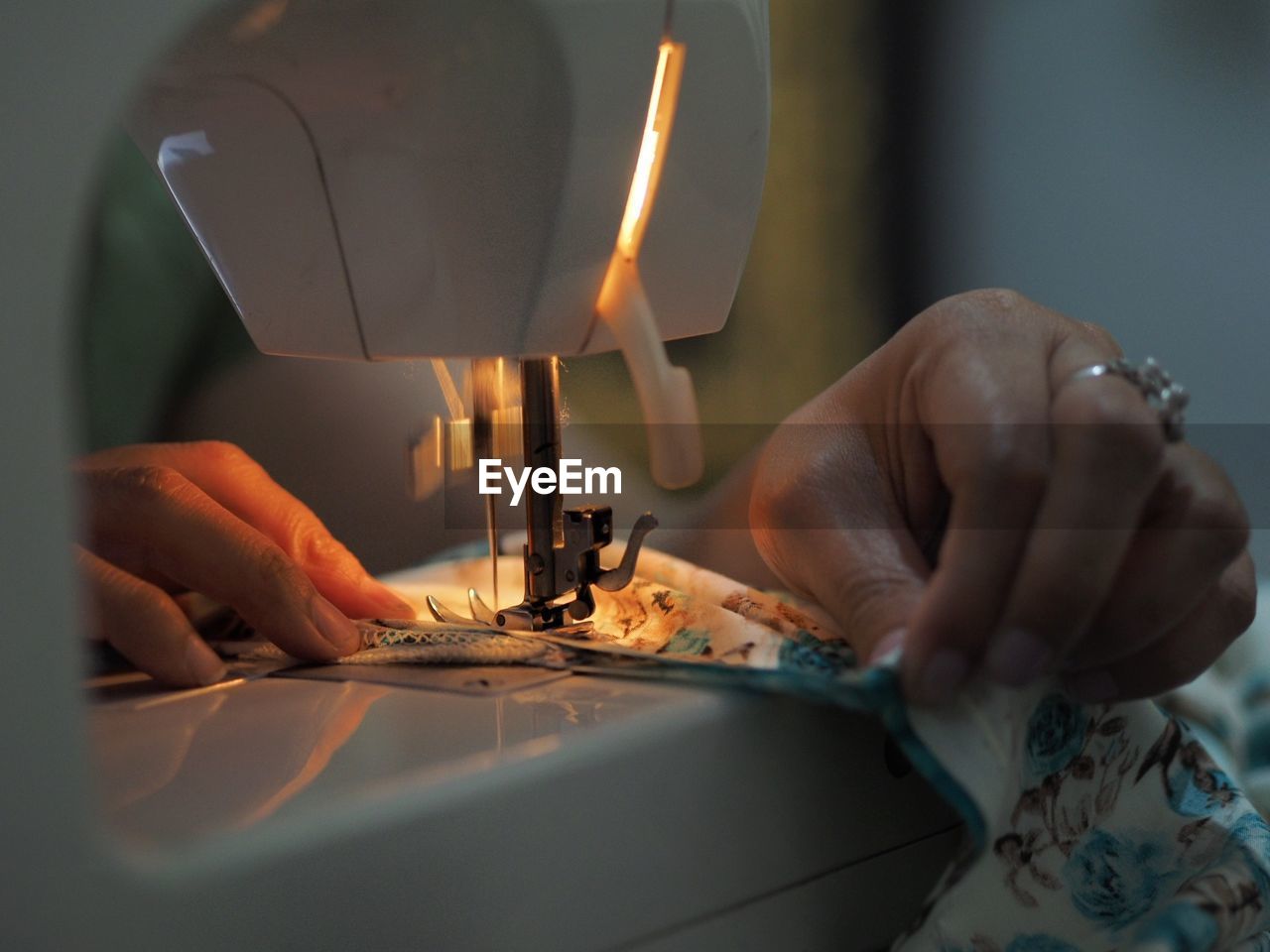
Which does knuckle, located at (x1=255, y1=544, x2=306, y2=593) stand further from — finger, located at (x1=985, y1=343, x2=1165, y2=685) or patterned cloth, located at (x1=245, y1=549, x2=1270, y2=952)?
finger, located at (x1=985, y1=343, x2=1165, y2=685)

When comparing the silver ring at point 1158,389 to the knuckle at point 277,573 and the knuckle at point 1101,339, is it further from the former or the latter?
the knuckle at point 277,573

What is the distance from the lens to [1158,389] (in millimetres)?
449

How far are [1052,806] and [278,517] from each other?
1.56ft

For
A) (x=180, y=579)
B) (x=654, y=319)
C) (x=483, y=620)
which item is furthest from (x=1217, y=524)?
(x=180, y=579)

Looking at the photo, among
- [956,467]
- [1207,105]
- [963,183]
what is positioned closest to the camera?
[956,467]

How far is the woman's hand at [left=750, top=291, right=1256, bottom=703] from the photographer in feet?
1.39

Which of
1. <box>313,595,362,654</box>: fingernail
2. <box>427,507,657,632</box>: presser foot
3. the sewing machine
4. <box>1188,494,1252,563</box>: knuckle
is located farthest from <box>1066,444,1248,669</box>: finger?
<box>313,595,362,654</box>: fingernail

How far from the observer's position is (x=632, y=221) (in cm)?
58

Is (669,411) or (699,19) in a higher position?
(699,19)

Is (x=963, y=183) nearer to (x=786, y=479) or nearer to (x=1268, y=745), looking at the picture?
(x=1268, y=745)

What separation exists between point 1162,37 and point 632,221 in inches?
51.5

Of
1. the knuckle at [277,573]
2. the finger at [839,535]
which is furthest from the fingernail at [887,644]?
the knuckle at [277,573]

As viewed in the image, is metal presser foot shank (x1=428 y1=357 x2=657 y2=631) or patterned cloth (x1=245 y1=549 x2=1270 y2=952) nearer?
patterned cloth (x1=245 y1=549 x2=1270 y2=952)

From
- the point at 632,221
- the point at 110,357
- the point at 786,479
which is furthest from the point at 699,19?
the point at 110,357
